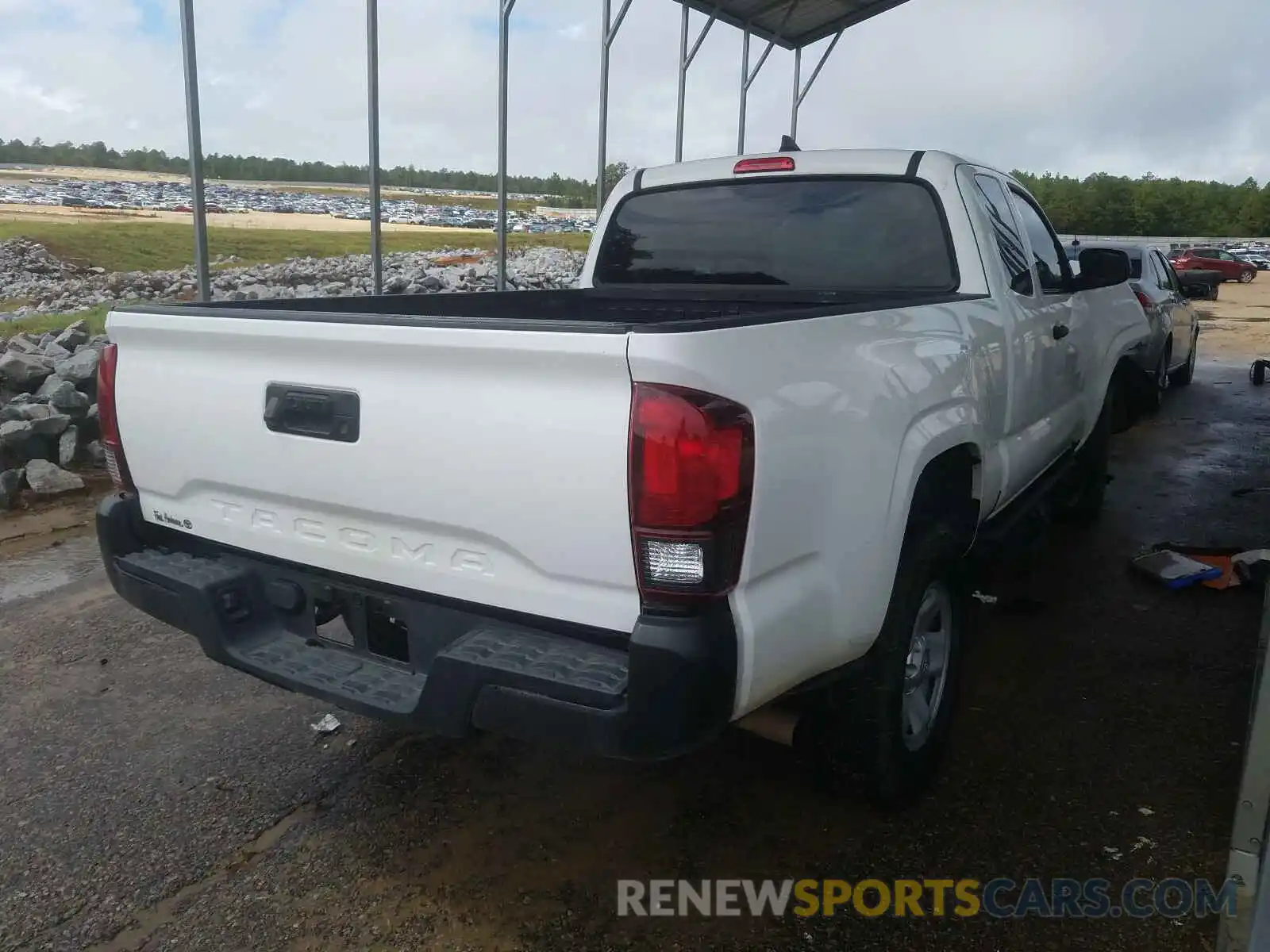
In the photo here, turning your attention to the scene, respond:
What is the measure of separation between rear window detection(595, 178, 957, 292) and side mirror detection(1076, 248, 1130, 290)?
3.92 ft

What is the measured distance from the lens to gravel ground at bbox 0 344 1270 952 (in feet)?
8.80

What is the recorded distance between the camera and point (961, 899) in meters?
2.80

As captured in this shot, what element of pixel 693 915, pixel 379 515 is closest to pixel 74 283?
pixel 379 515

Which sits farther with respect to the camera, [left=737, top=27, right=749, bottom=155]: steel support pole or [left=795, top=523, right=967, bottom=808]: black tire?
[left=737, top=27, right=749, bottom=155]: steel support pole

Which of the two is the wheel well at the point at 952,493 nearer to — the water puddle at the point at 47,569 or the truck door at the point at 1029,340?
the truck door at the point at 1029,340

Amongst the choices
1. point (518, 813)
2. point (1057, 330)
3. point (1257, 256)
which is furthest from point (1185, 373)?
point (1257, 256)

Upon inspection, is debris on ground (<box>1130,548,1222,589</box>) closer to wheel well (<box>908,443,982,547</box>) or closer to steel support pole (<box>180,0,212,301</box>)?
wheel well (<box>908,443,982,547</box>)

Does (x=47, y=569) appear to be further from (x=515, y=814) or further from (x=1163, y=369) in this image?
(x=1163, y=369)

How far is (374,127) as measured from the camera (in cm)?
752

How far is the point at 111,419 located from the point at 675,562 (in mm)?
→ 2025

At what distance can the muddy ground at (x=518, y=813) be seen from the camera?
2684mm

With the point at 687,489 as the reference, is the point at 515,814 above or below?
below

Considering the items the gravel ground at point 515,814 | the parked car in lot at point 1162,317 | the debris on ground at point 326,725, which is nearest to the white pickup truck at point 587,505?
the gravel ground at point 515,814

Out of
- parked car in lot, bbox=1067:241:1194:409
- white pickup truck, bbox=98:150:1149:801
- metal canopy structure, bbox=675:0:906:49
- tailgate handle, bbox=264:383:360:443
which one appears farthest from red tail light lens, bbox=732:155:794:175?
metal canopy structure, bbox=675:0:906:49
